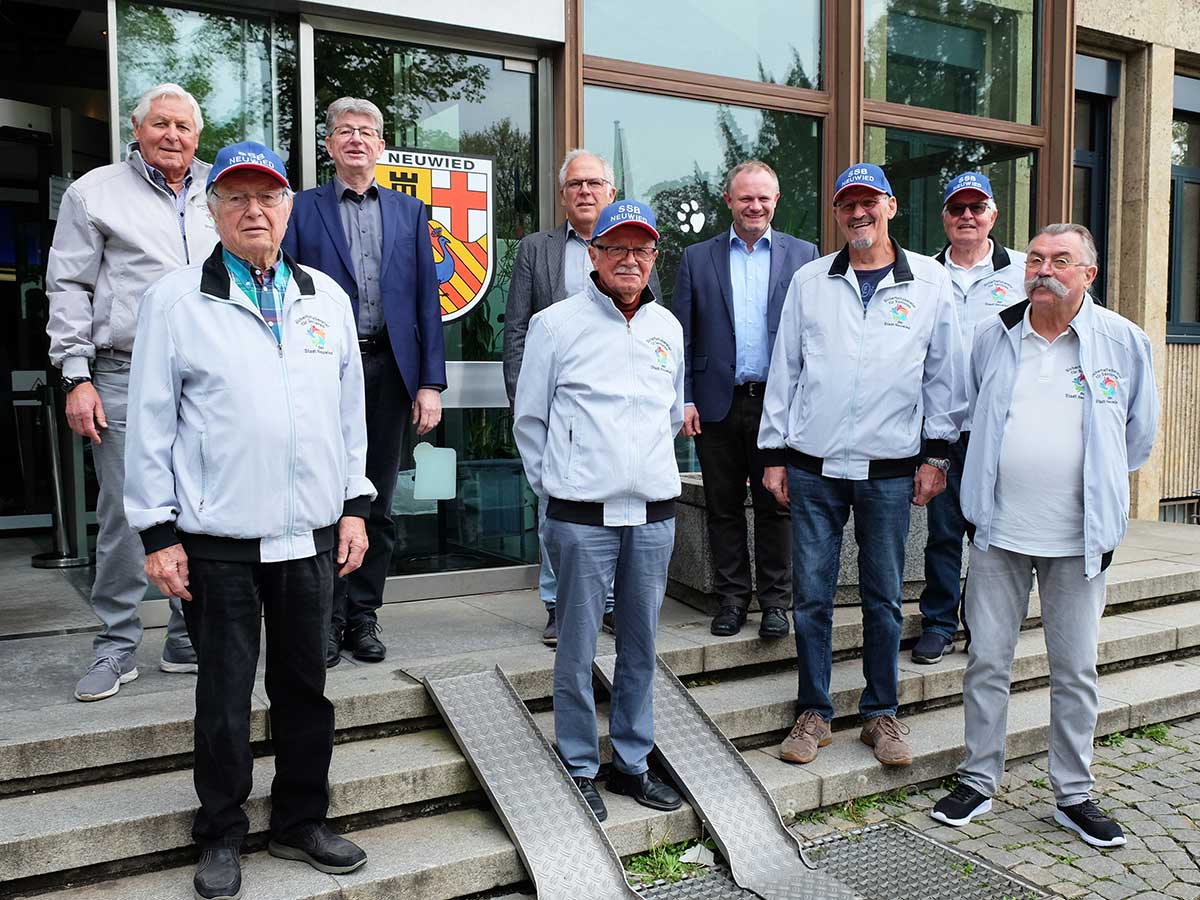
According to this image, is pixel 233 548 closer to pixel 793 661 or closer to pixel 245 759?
pixel 245 759

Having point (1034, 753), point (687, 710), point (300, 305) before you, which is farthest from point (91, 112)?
point (1034, 753)

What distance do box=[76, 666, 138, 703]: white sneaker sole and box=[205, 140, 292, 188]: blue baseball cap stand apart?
1928mm

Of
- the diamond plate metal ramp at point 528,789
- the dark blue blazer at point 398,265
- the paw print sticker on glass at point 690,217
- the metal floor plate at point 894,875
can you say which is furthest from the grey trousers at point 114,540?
the paw print sticker on glass at point 690,217

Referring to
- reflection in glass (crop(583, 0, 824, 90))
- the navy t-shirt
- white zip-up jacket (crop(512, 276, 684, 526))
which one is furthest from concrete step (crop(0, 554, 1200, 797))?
reflection in glass (crop(583, 0, 824, 90))

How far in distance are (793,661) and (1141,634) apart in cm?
217

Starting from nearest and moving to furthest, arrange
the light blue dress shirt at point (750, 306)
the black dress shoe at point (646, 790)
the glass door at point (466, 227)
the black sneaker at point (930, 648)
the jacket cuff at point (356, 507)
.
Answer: the jacket cuff at point (356, 507)
the black dress shoe at point (646, 790)
the light blue dress shirt at point (750, 306)
the black sneaker at point (930, 648)
the glass door at point (466, 227)

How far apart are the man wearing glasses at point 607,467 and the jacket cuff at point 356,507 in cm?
62

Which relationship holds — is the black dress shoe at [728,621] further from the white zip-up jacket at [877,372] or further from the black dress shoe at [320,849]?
the black dress shoe at [320,849]

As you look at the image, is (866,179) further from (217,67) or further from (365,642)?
(217,67)

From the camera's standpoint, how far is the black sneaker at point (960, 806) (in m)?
3.96

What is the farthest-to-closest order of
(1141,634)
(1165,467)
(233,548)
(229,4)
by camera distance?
(1165,467) < (1141,634) < (229,4) < (233,548)

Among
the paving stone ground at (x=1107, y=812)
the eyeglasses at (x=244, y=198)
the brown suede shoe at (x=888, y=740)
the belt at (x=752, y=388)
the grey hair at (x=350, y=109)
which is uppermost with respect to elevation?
the grey hair at (x=350, y=109)

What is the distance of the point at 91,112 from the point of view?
27.0 feet

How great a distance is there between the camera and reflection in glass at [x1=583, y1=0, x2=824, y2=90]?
610 cm
